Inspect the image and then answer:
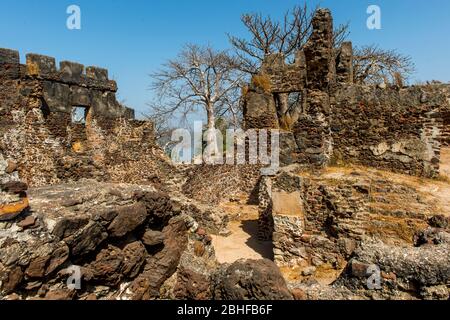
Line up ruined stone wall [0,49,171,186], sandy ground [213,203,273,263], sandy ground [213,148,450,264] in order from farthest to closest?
ruined stone wall [0,49,171,186] → sandy ground [213,203,273,263] → sandy ground [213,148,450,264]

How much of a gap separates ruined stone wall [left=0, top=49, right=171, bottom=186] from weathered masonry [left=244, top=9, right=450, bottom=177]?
504 centimetres

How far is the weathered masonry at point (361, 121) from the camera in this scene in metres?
7.99

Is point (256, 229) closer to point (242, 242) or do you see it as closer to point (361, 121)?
point (242, 242)

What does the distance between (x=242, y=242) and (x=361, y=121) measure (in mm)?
4136

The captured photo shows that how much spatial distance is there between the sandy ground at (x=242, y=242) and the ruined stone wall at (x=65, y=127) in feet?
10.6

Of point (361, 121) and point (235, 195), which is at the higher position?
point (361, 121)

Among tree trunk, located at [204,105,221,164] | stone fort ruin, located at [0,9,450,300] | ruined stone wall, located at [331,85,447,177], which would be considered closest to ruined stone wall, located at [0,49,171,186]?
stone fort ruin, located at [0,9,450,300]

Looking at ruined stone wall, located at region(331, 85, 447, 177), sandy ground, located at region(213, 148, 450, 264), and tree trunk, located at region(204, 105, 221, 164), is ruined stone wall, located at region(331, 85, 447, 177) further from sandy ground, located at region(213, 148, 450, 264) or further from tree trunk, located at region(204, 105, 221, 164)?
tree trunk, located at region(204, 105, 221, 164)

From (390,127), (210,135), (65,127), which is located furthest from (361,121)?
(210,135)

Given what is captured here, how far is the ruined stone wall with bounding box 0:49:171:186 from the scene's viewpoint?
8.18 metres

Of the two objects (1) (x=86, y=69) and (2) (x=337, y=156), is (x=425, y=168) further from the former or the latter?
(1) (x=86, y=69)

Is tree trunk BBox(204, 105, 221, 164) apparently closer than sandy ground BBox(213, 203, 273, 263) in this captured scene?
No

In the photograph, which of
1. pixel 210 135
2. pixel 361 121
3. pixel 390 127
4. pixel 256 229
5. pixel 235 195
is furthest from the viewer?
pixel 210 135

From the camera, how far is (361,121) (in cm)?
862
